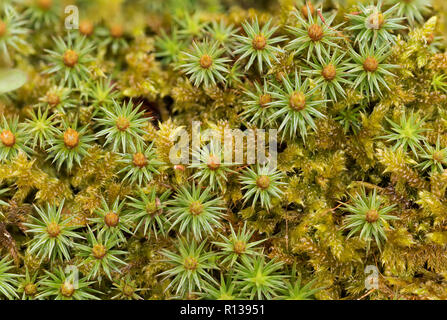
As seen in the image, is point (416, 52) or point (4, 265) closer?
point (4, 265)

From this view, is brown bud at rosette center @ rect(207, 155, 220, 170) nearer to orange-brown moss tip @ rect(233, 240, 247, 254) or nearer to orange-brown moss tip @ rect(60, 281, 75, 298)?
orange-brown moss tip @ rect(233, 240, 247, 254)

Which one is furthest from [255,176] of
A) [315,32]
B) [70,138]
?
[70,138]

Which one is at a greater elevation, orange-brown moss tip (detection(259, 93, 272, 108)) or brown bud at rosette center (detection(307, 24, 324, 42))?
brown bud at rosette center (detection(307, 24, 324, 42))

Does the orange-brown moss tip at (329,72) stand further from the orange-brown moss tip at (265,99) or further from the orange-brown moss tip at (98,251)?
the orange-brown moss tip at (98,251)

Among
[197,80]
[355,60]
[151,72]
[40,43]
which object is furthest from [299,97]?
[40,43]

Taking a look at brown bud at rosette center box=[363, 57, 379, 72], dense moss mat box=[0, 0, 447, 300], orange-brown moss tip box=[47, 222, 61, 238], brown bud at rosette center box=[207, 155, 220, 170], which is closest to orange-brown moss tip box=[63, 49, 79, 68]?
A: dense moss mat box=[0, 0, 447, 300]

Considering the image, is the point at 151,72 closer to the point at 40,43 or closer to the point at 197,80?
the point at 197,80

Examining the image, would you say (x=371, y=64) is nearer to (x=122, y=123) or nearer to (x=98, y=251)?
(x=122, y=123)
